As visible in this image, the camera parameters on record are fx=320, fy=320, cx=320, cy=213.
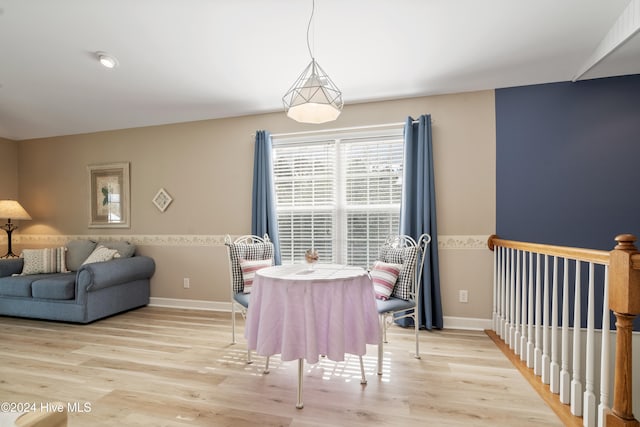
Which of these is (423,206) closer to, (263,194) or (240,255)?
(263,194)

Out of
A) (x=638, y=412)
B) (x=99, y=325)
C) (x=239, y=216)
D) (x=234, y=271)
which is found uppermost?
(x=239, y=216)

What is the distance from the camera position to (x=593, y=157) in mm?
3074

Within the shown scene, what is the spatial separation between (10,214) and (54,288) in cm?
204

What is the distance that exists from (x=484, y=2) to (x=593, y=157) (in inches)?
75.3

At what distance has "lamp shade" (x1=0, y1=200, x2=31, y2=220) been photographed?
15.1ft

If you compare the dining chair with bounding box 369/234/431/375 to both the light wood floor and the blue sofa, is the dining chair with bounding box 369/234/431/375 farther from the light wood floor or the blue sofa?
the blue sofa

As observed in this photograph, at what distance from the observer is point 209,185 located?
4.24 metres

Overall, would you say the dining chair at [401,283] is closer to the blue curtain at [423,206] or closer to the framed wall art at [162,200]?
the blue curtain at [423,206]

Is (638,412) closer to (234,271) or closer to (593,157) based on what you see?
(593,157)

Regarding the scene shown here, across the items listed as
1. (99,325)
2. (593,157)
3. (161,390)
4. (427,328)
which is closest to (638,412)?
(427,328)

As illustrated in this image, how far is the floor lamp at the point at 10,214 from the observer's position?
4617 millimetres

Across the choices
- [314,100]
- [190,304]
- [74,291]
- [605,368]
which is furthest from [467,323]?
[74,291]

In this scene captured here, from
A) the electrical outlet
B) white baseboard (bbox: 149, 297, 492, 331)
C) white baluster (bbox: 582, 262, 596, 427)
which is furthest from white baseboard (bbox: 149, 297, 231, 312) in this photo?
white baluster (bbox: 582, 262, 596, 427)

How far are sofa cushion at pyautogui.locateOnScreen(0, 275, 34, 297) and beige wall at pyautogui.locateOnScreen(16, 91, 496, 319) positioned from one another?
112 centimetres
